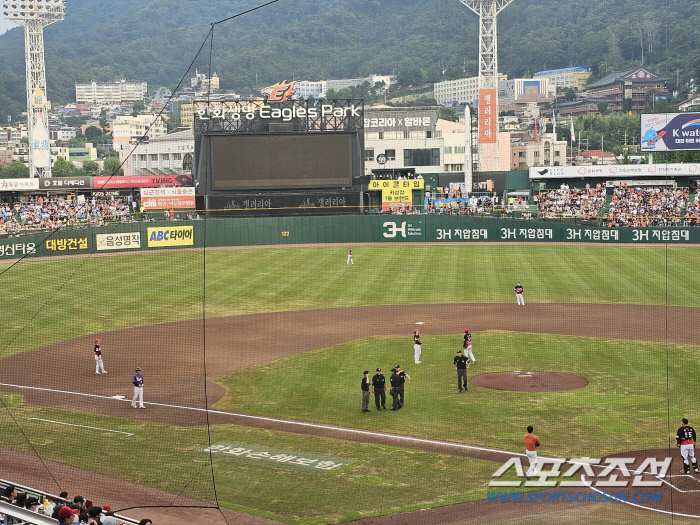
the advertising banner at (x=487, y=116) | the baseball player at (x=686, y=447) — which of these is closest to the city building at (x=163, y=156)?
the advertising banner at (x=487, y=116)

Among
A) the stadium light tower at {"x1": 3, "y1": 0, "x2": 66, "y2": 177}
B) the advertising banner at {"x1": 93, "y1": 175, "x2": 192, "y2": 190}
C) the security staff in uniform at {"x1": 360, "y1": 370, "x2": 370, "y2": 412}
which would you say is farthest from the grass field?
the stadium light tower at {"x1": 3, "y1": 0, "x2": 66, "y2": 177}

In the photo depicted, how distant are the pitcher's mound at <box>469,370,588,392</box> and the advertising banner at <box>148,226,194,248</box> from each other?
36.5 m

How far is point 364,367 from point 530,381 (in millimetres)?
5500

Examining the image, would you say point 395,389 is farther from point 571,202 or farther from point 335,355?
point 571,202

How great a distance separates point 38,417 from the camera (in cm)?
2177

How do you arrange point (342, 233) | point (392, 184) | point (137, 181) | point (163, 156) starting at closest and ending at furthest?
point (342, 233) < point (392, 184) < point (137, 181) < point (163, 156)

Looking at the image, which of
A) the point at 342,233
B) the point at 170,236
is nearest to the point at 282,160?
the point at 342,233

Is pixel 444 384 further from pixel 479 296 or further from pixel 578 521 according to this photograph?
pixel 479 296

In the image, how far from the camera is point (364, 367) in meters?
26.3

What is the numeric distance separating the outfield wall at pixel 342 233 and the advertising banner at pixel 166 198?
8448mm

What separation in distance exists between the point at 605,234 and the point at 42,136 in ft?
204

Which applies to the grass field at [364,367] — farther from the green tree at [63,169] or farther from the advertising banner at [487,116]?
the green tree at [63,169]

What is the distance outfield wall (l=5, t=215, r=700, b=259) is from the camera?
55344 mm

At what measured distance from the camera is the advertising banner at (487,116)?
84.5 metres
